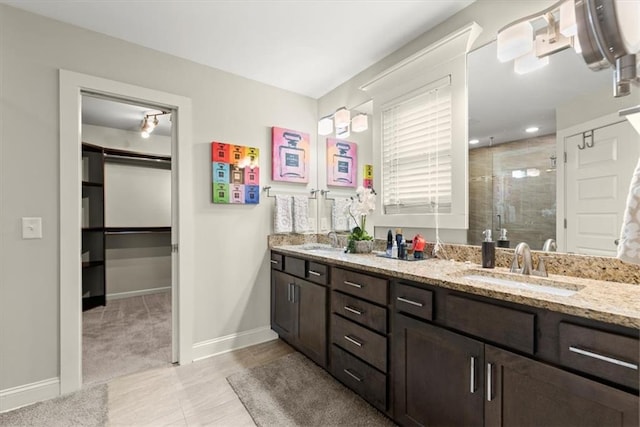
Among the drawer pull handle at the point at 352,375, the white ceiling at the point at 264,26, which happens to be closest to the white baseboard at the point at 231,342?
the drawer pull handle at the point at 352,375

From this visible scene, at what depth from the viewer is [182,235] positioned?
2.38m

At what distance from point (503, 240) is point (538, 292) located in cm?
64

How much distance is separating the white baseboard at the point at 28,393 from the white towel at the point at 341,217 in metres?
2.34

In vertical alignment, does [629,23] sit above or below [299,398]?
above

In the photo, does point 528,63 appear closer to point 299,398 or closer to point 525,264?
point 525,264

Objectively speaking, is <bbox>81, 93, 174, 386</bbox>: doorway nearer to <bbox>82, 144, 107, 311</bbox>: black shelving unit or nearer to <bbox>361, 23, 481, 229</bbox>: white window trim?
<bbox>82, 144, 107, 311</bbox>: black shelving unit

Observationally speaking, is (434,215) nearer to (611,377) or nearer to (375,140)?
(375,140)

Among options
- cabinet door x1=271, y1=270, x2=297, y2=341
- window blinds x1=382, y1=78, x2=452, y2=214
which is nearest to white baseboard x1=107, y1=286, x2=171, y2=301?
cabinet door x1=271, y1=270, x2=297, y2=341

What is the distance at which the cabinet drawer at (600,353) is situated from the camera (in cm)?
84

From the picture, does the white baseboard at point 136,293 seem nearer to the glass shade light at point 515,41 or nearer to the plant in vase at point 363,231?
the plant in vase at point 363,231

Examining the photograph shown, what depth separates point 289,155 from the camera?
294 centimetres

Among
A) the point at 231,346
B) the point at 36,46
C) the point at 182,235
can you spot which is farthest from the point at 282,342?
the point at 36,46

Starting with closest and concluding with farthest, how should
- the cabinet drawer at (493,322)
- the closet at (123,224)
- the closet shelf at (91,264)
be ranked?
the cabinet drawer at (493,322)
the closet shelf at (91,264)
the closet at (123,224)

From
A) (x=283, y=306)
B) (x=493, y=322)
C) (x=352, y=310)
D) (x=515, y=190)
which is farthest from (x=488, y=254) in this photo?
(x=283, y=306)
